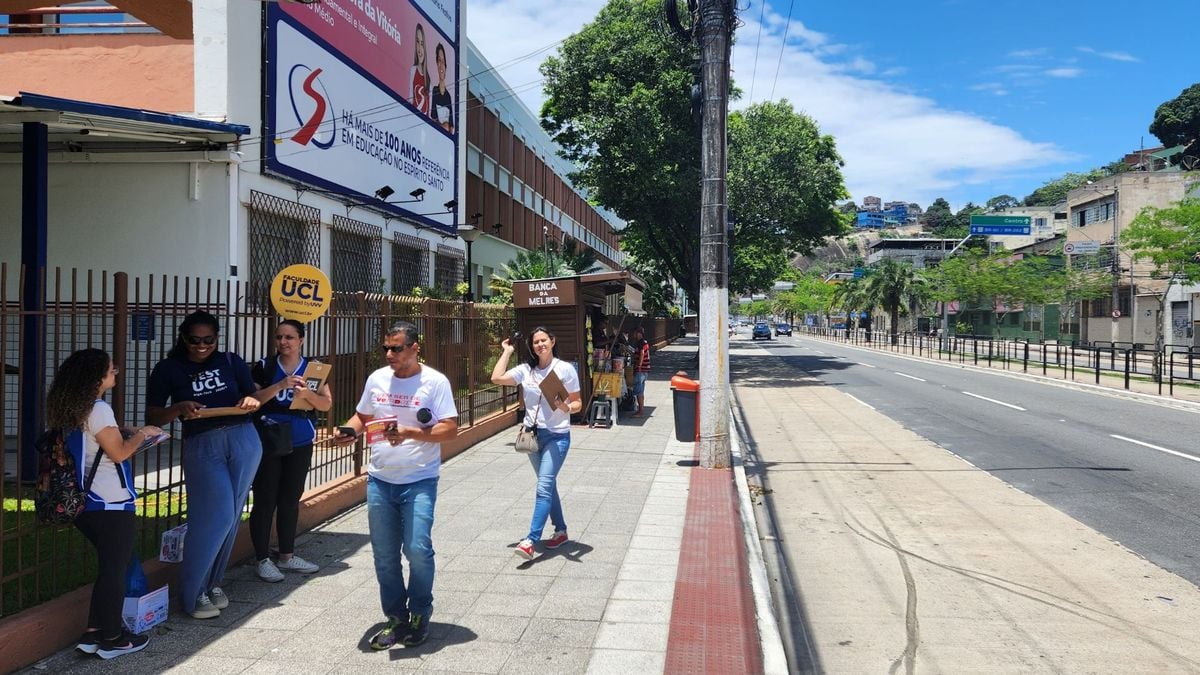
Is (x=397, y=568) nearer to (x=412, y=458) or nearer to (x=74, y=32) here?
(x=412, y=458)

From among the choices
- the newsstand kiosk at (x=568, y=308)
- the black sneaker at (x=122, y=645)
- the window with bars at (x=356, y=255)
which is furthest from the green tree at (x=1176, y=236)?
the black sneaker at (x=122, y=645)

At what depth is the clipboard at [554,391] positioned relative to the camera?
19.1ft

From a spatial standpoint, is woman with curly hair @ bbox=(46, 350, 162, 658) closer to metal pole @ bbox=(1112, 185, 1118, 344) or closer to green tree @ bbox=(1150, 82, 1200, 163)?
metal pole @ bbox=(1112, 185, 1118, 344)

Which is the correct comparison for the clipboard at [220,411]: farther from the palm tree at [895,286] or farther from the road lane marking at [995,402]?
the palm tree at [895,286]

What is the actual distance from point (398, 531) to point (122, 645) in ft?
4.92

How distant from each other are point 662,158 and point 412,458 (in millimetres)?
22803

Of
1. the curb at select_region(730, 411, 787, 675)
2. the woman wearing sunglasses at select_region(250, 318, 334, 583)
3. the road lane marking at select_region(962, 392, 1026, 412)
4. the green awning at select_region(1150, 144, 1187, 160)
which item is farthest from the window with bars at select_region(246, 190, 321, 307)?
the green awning at select_region(1150, 144, 1187, 160)

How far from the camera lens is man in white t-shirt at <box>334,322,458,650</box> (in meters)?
4.14

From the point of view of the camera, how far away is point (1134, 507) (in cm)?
798

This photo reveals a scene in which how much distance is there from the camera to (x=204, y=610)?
4625 millimetres

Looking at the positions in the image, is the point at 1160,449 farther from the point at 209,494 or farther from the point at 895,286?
the point at 895,286

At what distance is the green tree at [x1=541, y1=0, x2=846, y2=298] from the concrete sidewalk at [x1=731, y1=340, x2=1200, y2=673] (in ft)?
52.2

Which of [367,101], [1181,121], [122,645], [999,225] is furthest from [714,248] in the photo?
[1181,121]

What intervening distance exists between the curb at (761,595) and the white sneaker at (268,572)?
318cm
